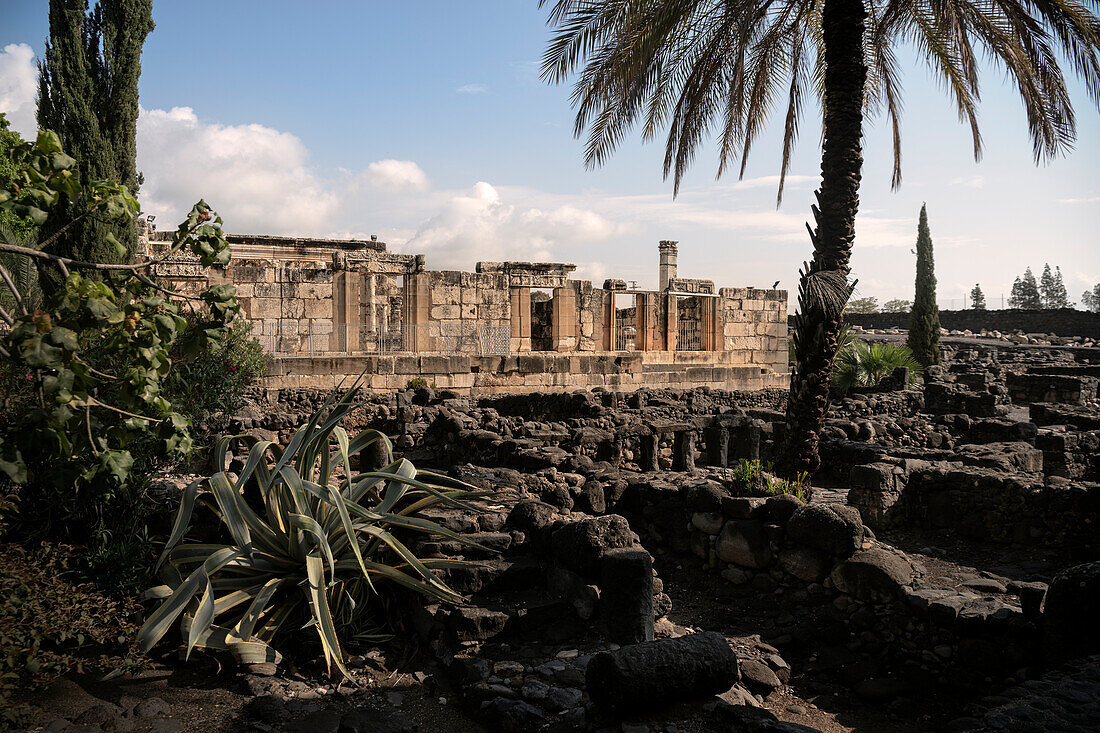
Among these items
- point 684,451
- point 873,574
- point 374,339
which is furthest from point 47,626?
point 374,339

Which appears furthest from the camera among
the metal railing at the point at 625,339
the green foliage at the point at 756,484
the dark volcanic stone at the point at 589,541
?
Answer: the metal railing at the point at 625,339

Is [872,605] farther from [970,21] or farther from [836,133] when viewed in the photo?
[970,21]

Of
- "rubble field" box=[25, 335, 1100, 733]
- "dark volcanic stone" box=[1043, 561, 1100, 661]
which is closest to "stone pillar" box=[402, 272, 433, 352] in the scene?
"rubble field" box=[25, 335, 1100, 733]

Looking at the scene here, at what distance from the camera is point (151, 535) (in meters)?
5.06

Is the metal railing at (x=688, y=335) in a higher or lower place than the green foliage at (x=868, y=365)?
higher

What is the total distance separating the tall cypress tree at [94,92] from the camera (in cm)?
1655

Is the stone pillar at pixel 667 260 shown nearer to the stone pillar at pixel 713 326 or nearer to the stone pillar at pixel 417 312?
the stone pillar at pixel 713 326

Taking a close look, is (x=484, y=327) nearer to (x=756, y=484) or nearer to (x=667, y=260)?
(x=756, y=484)

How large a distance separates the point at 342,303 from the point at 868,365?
15504 mm

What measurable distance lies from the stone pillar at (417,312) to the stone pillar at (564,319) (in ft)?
11.6

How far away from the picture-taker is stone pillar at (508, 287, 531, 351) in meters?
18.4

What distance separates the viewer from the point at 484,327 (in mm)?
17859

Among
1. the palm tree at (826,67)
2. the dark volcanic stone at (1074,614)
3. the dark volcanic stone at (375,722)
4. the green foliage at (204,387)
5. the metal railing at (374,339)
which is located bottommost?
the dark volcanic stone at (375,722)

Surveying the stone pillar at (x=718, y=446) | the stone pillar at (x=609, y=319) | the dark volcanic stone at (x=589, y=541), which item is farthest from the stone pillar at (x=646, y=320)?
the dark volcanic stone at (x=589, y=541)
